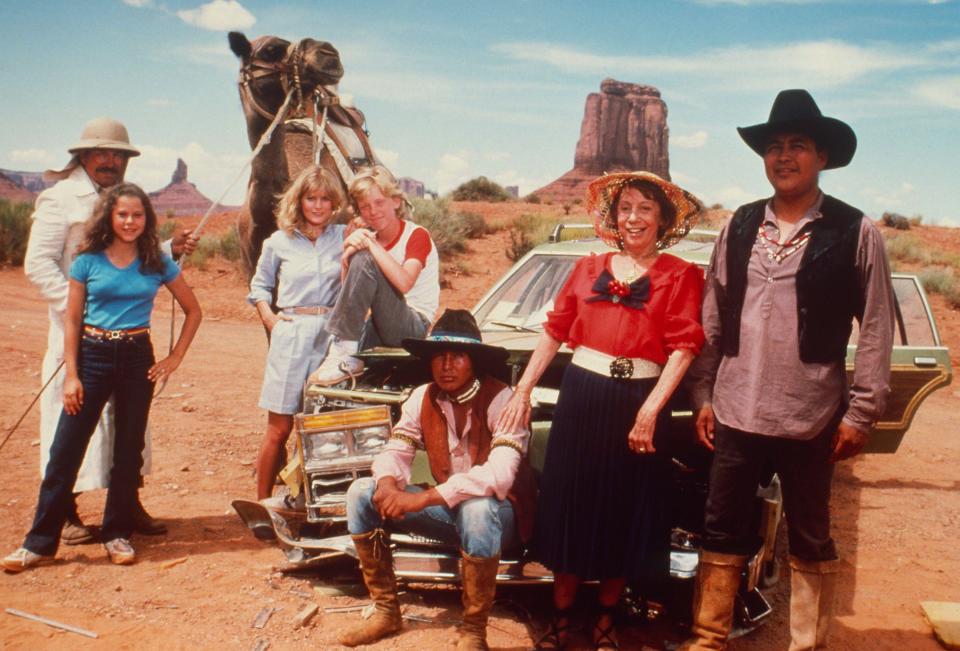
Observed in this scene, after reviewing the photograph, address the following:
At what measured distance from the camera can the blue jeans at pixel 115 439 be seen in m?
4.23

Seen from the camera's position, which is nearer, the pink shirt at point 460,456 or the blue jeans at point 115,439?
the pink shirt at point 460,456

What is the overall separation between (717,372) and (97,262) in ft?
10.4

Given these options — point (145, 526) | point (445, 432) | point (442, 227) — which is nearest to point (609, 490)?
point (445, 432)

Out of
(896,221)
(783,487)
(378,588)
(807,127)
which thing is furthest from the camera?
(896,221)

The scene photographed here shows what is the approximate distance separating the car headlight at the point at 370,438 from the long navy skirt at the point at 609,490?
39.3 inches

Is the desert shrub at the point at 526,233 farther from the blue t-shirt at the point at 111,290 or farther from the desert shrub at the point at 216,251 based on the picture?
the blue t-shirt at the point at 111,290

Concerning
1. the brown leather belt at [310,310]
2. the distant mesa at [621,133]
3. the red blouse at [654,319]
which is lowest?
the brown leather belt at [310,310]

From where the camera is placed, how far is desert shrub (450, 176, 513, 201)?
134 ft

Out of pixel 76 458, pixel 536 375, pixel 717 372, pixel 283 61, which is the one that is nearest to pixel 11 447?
pixel 76 458

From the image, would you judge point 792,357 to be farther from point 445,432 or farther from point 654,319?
point 445,432

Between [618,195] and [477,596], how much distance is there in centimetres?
176

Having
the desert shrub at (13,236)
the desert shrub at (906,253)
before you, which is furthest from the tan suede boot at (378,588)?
the desert shrub at (906,253)

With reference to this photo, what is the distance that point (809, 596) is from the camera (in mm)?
3324

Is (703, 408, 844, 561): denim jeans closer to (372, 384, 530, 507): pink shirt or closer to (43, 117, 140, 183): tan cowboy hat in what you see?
(372, 384, 530, 507): pink shirt
